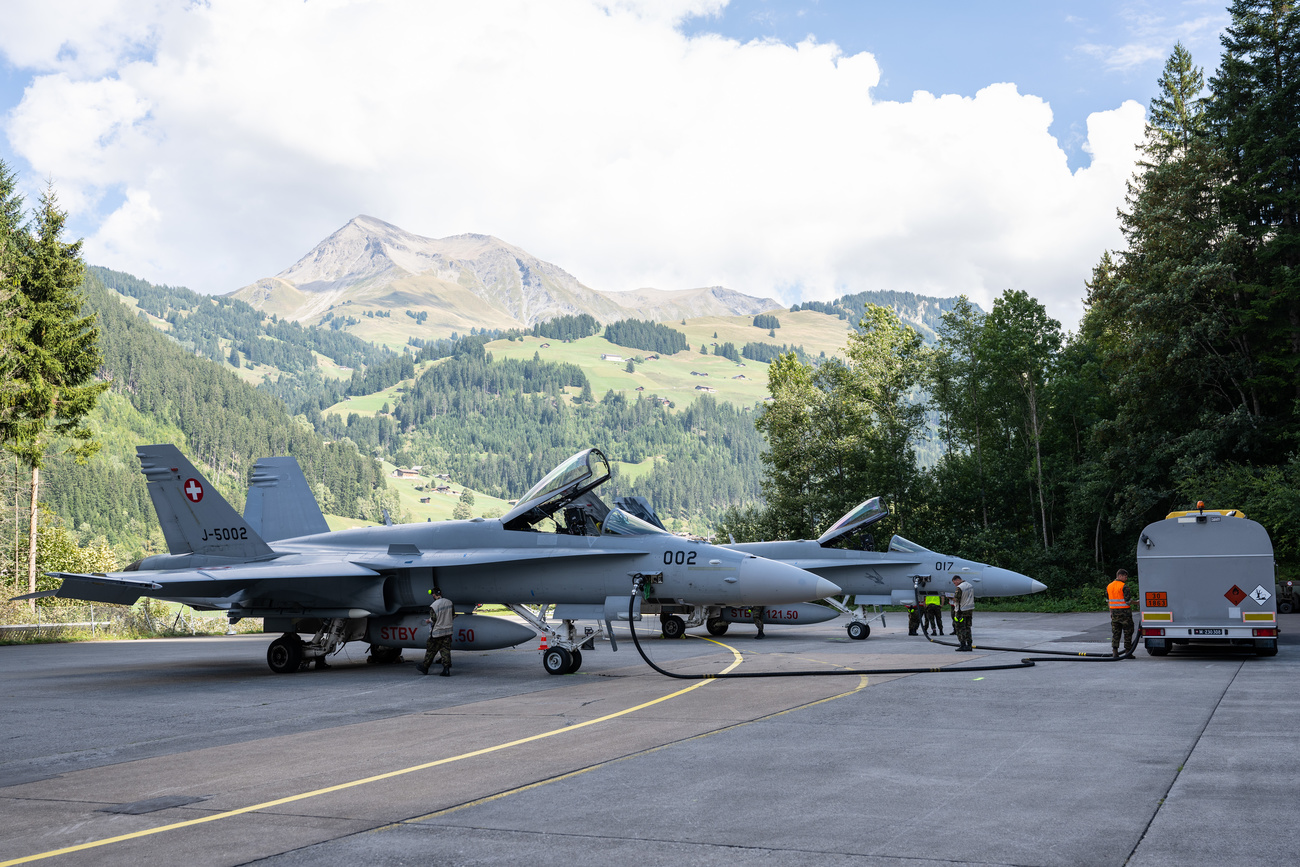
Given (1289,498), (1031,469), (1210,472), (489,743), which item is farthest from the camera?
(1031,469)

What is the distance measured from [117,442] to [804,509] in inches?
5598

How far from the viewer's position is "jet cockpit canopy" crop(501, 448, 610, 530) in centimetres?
1535

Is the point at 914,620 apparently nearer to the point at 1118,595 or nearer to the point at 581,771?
the point at 1118,595

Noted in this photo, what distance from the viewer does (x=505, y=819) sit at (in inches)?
226

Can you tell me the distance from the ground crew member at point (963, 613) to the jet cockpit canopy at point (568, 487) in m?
7.57

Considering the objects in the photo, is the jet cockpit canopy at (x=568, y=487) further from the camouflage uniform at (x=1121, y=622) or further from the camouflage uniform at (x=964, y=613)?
the camouflage uniform at (x=1121, y=622)

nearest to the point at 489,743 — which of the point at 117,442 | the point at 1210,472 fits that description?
the point at 1210,472

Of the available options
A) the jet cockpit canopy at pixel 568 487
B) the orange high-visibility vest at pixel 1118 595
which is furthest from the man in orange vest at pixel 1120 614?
the jet cockpit canopy at pixel 568 487

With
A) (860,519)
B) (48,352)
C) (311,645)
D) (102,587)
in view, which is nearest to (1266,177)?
(860,519)

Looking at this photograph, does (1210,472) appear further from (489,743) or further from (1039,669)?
(489,743)

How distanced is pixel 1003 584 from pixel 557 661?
13665 mm

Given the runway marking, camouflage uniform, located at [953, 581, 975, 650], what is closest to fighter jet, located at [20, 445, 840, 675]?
the runway marking

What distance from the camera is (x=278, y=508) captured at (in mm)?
20469

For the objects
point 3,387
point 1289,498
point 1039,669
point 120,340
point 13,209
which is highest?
point 120,340
